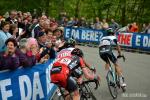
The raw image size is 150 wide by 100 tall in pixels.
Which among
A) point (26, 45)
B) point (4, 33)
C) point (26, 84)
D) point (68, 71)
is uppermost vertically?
Result: point (4, 33)

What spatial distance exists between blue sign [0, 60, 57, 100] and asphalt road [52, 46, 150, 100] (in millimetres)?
2921

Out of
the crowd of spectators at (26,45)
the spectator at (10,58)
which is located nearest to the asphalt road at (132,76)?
the crowd of spectators at (26,45)

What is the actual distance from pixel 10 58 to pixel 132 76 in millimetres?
10192

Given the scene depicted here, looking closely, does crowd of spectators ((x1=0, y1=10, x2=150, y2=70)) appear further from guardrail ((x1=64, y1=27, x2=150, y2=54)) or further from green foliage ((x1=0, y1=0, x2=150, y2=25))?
green foliage ((x1=0, y1=0, x2=150, y2=25))

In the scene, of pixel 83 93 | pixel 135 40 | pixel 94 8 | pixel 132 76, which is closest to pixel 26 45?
pixel 83 93

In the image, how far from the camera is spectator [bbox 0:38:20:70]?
8.82 meters

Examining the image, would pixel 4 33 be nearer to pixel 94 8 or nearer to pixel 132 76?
pixel 132 76

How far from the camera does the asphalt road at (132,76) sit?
46.7ft

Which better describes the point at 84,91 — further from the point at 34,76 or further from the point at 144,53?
the point at 144,53

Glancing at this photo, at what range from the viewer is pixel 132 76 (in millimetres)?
18516

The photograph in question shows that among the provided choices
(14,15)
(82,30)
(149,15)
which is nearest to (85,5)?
(149,15)

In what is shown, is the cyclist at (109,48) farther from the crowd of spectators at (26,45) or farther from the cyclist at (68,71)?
the cyclist at (68,71)

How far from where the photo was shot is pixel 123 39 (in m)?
30.3

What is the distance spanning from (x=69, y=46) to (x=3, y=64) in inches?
107
